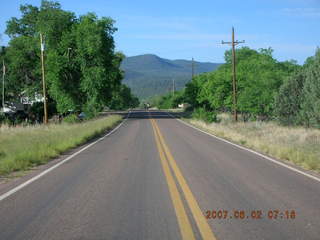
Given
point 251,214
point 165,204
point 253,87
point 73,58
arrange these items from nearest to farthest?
1. point 251,214
2. point 165,204
3. point 253,87
4. point 73,58

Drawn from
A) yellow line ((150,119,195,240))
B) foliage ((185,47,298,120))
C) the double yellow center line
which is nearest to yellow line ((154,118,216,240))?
the double yellow center line

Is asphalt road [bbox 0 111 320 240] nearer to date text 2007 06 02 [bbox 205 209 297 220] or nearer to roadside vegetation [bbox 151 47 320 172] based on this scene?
date text 2007 06 02 [bbox 205 209 297 220]

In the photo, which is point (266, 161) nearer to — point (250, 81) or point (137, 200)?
point (137, 200)

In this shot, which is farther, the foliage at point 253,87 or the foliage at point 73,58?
the foliage at point 73,58

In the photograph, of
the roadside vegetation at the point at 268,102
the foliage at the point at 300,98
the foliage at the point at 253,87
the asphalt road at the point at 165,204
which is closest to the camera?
the asphalt road at the point at 165,204

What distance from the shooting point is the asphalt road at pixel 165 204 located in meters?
5.95

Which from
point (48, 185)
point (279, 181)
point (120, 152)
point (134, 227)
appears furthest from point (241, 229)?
point (120, 152)

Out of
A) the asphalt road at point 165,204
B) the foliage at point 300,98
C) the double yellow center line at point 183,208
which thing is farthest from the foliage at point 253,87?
the double yellow center line at point 183,208

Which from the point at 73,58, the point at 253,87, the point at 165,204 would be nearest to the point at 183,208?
the point at 165,204

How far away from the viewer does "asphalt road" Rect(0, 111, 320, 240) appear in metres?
5.95

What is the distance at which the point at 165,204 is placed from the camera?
759 cm

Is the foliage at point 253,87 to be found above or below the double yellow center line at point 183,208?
above

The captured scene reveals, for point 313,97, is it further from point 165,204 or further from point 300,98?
point 165,204

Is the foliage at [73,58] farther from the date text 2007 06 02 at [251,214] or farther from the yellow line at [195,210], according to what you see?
the date text 2007 06 02 at [251,214]
